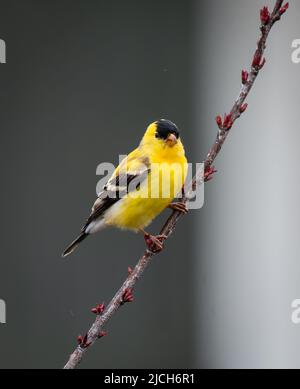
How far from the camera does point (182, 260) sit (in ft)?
20.0

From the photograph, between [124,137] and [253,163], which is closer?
[124,137]

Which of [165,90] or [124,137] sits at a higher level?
[165,90]

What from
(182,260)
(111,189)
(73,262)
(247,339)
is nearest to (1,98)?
(73,262)

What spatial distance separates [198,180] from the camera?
293 centimetres

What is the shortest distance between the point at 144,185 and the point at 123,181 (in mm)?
156

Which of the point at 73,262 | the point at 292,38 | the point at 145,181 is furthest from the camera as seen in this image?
the point at 292,38

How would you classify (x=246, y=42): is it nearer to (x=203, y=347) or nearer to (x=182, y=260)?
(x=182, y=260)

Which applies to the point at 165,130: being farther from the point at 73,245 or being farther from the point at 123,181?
the point at 73,245

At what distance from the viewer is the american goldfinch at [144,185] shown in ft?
11.6

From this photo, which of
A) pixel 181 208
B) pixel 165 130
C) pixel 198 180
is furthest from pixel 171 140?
pixel 198 180

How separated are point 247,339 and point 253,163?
1.55m

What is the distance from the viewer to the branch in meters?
2.58

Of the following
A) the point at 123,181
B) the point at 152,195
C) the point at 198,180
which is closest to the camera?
the point at 198,180

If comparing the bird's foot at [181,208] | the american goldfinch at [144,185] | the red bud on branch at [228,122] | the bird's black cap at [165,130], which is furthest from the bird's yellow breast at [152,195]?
the red bud on branch at [228,122]
